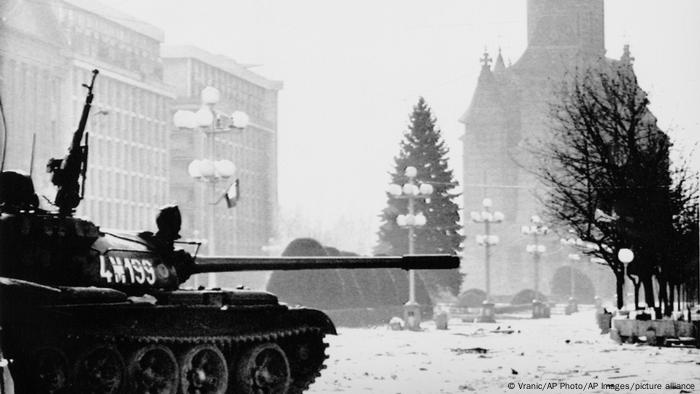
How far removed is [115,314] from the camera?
38.1 ft

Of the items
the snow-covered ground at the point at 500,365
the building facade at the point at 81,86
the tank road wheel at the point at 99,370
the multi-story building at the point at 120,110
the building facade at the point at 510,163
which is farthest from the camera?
the building facade at the point at 510,163

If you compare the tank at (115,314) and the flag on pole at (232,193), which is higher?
the flag on pole at (232,193)

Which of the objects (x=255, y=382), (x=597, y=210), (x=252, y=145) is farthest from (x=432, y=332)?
(x=255, y=382)

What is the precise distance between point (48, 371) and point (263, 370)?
2.92m

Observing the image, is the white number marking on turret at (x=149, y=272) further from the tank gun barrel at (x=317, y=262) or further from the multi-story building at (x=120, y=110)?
the multi-story building at (x=120, y=110)

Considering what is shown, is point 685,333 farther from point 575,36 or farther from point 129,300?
point 575,36

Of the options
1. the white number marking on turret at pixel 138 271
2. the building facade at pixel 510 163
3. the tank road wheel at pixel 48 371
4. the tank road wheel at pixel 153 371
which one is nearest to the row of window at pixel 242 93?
the white number marking on turret at pixel 138 271

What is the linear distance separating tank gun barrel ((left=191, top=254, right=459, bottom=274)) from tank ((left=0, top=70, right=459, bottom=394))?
7 centimetres

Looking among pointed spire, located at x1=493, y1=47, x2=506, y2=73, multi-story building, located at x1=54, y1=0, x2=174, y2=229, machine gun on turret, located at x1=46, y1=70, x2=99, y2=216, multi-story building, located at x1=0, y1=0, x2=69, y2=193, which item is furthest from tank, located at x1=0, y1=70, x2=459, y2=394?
pointed spire, located at x1=493, y1=47, x2=506, y2=73

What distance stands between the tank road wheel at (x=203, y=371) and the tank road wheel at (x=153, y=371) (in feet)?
0.45

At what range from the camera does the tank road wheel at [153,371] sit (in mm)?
12078

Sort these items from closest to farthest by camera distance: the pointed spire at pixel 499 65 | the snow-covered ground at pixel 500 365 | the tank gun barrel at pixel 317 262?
the tank gun barrel at pixel 317 262 → the snow-covered ground at pixel 500 365 → the pointed spire at pixel 499 65

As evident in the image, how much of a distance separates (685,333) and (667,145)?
27.2ft

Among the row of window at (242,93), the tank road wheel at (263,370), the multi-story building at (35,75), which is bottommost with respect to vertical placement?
the tank road wheel at (263,370)
